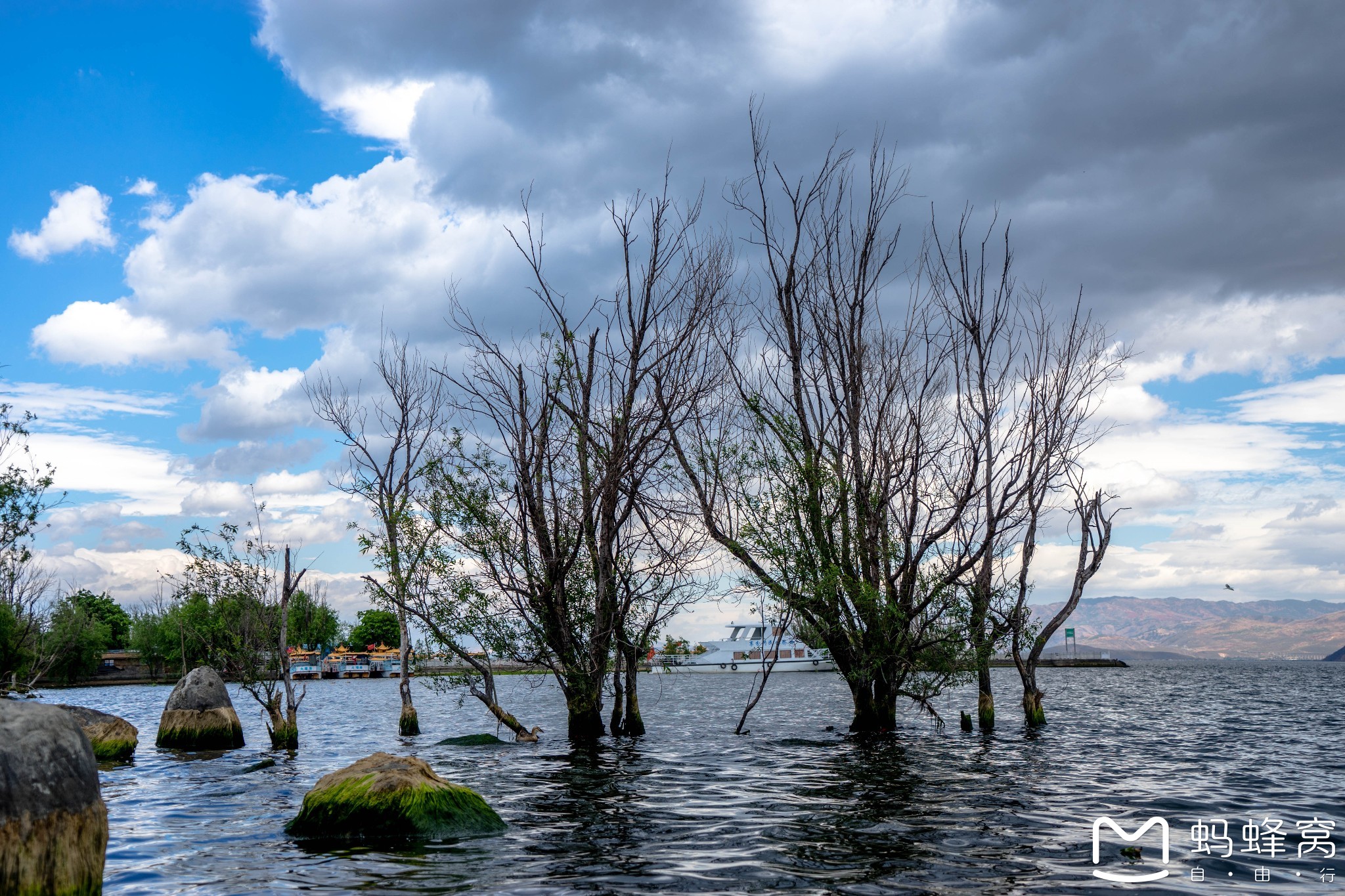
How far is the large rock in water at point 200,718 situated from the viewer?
29266 millimetres

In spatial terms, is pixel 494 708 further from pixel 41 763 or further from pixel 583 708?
pixel 41 763

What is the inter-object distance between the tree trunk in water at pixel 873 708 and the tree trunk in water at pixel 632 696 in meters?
6.51

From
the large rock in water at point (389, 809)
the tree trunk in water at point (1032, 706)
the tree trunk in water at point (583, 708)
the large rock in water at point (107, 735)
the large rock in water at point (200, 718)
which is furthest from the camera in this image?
the tree trunk in water at point (1032, 706)

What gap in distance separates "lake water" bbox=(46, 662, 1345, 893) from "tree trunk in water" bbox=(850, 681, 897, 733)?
0.66 m

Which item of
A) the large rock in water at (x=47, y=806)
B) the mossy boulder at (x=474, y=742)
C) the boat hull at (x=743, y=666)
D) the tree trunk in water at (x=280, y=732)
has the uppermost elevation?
the large rock in water at (x=47, y=806)

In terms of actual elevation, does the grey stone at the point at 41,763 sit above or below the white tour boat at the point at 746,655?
above

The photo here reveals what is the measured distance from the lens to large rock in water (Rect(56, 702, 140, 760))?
25594 millimetres

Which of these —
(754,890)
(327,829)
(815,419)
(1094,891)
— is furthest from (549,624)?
(1094,891)

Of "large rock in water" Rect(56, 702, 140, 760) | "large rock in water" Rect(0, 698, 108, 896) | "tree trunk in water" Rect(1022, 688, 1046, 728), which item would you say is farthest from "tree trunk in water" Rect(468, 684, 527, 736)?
"large rock in water" Rect(0, 698, 108, 896)

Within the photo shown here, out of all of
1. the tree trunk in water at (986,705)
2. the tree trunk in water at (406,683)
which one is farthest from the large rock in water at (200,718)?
the tree trunk in water at (986,705)

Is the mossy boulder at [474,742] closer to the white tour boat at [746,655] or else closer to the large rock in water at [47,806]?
the large rock in water at [47,806]

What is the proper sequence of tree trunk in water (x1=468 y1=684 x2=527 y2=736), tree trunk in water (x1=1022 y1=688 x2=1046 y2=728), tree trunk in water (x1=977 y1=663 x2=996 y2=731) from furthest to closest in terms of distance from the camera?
tree trunk in water (x1=1022 y1=688 x2=1046 y2=728), tree trunk in water (x1=977 y1=663 x2=996 y2=731), tree trunk in water (x1=468 y1=684 x2=527 y2=736)

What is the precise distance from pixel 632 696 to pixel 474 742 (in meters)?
6.01

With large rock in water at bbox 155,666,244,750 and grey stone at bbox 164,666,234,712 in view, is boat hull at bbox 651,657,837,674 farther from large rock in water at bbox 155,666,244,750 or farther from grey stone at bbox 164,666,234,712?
grey stone at bbox 164,666,234,712
